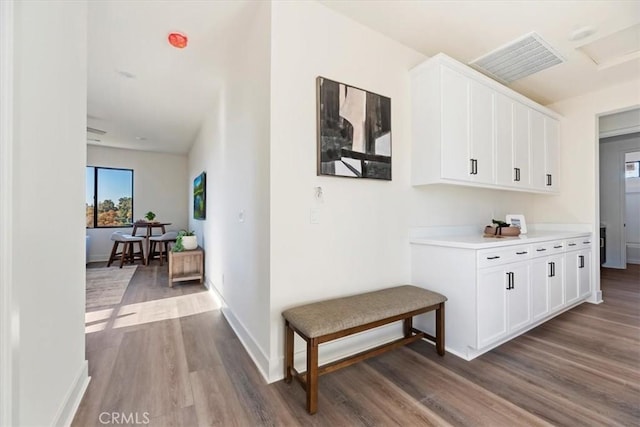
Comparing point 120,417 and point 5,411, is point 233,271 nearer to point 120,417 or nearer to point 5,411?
point 120,417

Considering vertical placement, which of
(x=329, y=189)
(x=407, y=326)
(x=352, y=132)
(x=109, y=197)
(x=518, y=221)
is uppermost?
(x=352, y=132)

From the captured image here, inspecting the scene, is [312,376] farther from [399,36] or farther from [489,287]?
[399,36]

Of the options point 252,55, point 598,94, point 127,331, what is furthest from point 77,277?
point 598,94

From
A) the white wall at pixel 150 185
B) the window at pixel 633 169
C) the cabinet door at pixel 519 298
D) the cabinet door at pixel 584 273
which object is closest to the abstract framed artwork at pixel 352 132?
the cabinet door at pixel 519 298

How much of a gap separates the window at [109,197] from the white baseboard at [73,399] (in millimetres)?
5803

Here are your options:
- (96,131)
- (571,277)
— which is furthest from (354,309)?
(96,131)

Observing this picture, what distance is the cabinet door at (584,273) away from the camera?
121 inches

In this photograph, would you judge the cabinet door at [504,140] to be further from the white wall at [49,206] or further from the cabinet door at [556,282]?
the white wall at [49,206]

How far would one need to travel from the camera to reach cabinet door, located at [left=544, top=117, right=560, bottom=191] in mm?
3261

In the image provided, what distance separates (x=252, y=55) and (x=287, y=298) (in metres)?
1.87

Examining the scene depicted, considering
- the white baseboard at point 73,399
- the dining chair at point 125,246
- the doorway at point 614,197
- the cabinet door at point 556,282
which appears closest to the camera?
the white baseboard at point 73,399

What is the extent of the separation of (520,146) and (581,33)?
1020 millimetres

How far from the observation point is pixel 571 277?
294 centimetres

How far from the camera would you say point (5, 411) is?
881 millimetres
